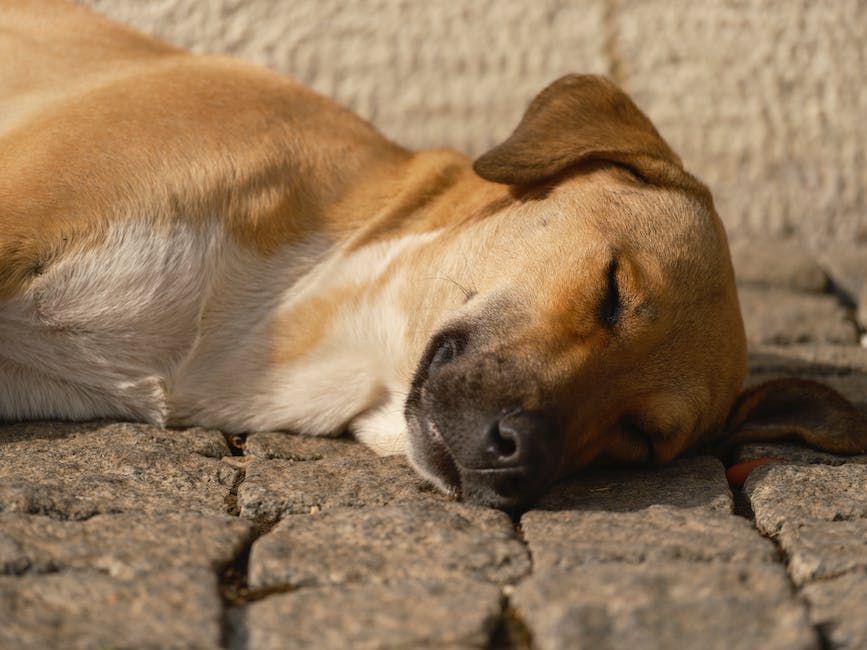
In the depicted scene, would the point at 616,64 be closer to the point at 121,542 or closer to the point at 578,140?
the point at 578,140

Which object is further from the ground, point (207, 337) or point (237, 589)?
point (237, 589)

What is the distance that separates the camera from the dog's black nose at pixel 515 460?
2928 millimetres

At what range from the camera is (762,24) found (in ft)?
21.2

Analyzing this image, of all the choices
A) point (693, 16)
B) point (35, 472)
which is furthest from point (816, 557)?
point (693, 16)

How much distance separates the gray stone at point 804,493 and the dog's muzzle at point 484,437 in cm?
61

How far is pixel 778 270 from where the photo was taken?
6180mm

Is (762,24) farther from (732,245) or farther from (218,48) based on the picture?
(218,48)

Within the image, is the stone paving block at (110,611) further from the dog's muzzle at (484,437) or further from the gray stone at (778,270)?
the gray stone at (778,270)

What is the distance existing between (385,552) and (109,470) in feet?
3.30

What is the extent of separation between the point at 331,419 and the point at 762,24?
405cm

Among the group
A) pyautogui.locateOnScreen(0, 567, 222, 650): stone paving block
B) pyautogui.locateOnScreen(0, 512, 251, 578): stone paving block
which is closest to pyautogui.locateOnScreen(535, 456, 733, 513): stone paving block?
pyautogui.locateOnScreen(0, 512, 251, 578): stone paving block

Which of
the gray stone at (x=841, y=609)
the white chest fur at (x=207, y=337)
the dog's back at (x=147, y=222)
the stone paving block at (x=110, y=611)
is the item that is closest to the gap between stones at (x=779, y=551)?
the gray stone at (x=841, y=609)

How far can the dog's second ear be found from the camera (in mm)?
3752

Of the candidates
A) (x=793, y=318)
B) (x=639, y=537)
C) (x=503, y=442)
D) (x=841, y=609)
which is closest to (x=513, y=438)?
(x=503, y=442)
